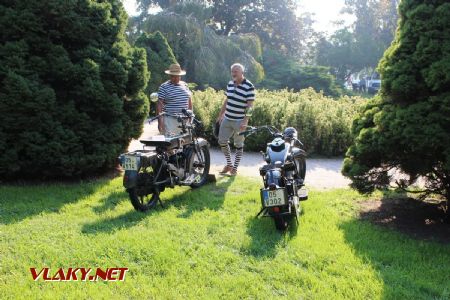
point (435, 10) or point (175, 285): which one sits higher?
point (435, 10)

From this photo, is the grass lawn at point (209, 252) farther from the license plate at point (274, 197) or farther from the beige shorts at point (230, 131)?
the beige shorts at point (230, 131)

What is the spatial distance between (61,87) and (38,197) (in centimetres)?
170

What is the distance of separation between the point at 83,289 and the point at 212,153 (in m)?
6.71

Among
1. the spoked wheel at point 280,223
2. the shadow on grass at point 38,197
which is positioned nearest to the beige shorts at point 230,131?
the shadow on grass at point 38,197

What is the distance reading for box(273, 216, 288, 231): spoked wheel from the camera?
455 cm

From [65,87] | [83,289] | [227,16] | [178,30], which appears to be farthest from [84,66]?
[227,16]

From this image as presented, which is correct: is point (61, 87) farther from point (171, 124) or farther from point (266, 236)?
point (266, 236)

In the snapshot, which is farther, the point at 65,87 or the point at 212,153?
the point at 212,153

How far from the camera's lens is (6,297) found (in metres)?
3.18

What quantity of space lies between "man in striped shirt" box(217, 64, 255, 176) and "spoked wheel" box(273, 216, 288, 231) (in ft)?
8.23

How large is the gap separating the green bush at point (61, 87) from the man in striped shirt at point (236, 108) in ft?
4.83

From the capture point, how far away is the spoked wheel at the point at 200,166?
21.2ft

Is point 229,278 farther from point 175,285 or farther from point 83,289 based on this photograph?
point 83,289
